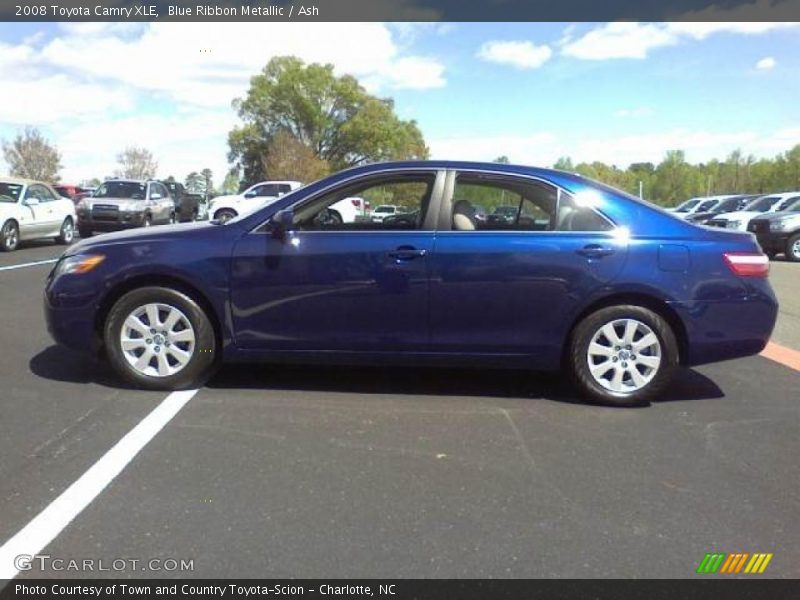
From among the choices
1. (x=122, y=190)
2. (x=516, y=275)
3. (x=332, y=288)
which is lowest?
(x=332, y=288)

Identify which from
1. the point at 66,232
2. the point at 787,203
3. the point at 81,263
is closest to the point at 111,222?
the point at 66,232

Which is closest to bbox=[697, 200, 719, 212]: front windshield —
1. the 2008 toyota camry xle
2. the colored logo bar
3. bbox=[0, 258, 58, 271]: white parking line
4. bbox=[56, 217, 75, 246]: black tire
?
bbox=[56, 217, 75, 246]: black tire

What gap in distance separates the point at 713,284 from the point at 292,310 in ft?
9.40

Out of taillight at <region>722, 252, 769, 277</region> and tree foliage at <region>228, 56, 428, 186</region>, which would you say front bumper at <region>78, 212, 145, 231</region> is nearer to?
taillight at <region>722, 252, 769, 277</region>

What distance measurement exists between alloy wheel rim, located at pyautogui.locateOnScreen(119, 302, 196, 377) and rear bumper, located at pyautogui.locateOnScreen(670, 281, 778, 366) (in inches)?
133

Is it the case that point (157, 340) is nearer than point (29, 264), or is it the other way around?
point (157, 340)

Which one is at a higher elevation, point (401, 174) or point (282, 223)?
point (401, 174)

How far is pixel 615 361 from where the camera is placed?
4820 millimetres

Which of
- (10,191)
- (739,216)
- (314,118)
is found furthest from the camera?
(314,118)

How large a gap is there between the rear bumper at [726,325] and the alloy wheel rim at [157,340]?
3369mm

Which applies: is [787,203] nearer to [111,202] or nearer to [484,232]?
[484,232]

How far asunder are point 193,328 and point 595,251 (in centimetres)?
280

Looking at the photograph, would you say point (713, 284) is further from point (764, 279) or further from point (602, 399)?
point (602, 399)
